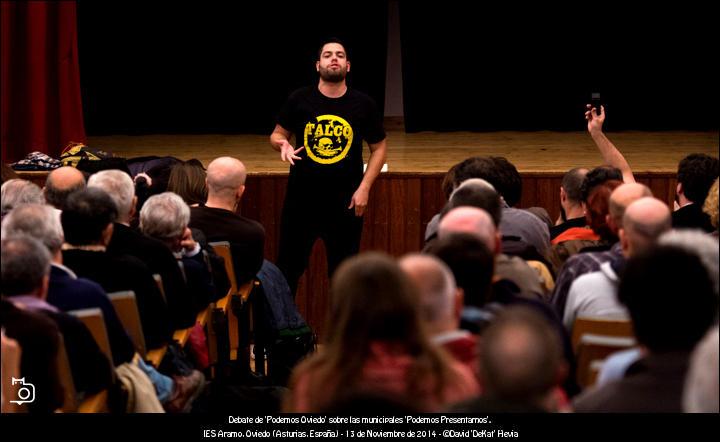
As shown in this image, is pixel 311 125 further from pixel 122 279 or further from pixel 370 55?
pixel 370 55

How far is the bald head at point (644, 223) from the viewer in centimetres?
384

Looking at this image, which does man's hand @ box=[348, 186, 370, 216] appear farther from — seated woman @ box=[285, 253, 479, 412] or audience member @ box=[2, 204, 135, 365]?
seated woman @ box=[285, 253, 479, 412]

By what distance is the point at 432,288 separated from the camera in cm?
299

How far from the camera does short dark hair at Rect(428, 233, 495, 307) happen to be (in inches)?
135

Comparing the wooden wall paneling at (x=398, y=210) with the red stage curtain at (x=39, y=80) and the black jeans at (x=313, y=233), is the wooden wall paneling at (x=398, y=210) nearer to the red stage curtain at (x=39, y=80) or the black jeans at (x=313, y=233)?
the black jeans at (x=313, y=233)

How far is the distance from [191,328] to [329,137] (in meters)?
2.03

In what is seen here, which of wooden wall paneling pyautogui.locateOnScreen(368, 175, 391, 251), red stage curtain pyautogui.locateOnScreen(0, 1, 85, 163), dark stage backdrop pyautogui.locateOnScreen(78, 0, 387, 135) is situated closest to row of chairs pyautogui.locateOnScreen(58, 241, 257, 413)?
wooden wall paneling pyautogui.locateOnScreen(368, 175, 391, 251)

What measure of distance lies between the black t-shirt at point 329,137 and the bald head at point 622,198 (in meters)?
2.22

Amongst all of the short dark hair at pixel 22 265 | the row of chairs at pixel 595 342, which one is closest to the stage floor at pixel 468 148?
the row of chairs at pixel 595 342

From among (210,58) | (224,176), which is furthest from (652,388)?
(210,58)

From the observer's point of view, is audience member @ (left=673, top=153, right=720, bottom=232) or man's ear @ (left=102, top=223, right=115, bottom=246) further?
audience member @ (left=673, top=153, right=720, bottom=232)

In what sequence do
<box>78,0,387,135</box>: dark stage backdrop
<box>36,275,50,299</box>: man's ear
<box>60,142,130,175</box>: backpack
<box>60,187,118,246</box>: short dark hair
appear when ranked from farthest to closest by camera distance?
<box>78,0,387,135</box>: dark stage backdrop, <box>60,142,130,175</box>: backpack, <box>60,187,118,246</box>: short dark hair, <box>36,275,50,299</box>: man's ear

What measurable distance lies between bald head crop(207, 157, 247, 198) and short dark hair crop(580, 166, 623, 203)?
1.52 meters

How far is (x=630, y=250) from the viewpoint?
3914 millimetres
